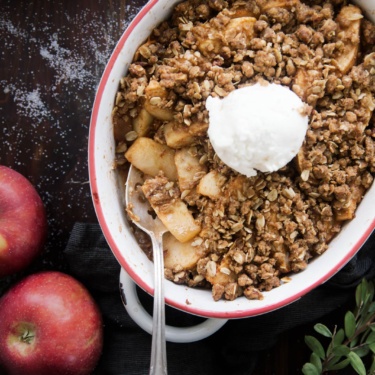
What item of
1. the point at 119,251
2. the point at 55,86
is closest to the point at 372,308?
the point at 119,251

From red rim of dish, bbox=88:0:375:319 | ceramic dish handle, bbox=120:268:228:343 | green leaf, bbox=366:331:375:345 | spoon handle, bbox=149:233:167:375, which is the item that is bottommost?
green leaf, bbox=366:331:375:345

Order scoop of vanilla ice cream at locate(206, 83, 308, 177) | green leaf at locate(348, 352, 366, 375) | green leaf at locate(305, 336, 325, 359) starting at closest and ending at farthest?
1. scoop of vanilla ice cream at locate(206, 83, 308, 177)
2. green leaf at locate(348, 352, 366, 375)
3. green leaf at locate(305, 336, 325, 359)

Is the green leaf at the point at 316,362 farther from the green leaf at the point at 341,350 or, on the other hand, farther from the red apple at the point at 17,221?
the red apple at the point at 17,221

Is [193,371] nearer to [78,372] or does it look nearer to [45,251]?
[78,372]

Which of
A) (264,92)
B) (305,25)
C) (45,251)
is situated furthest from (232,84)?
(45,251)

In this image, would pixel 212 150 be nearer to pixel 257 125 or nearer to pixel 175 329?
pixel 257 125

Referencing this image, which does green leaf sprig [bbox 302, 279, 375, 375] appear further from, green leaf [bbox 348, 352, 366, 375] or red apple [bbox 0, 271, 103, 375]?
red apple [bbox 0, 271, 103, 375]

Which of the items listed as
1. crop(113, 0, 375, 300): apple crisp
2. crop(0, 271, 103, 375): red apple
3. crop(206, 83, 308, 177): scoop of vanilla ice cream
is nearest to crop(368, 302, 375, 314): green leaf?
crop(113, 0, 375, 300): apple crisp
